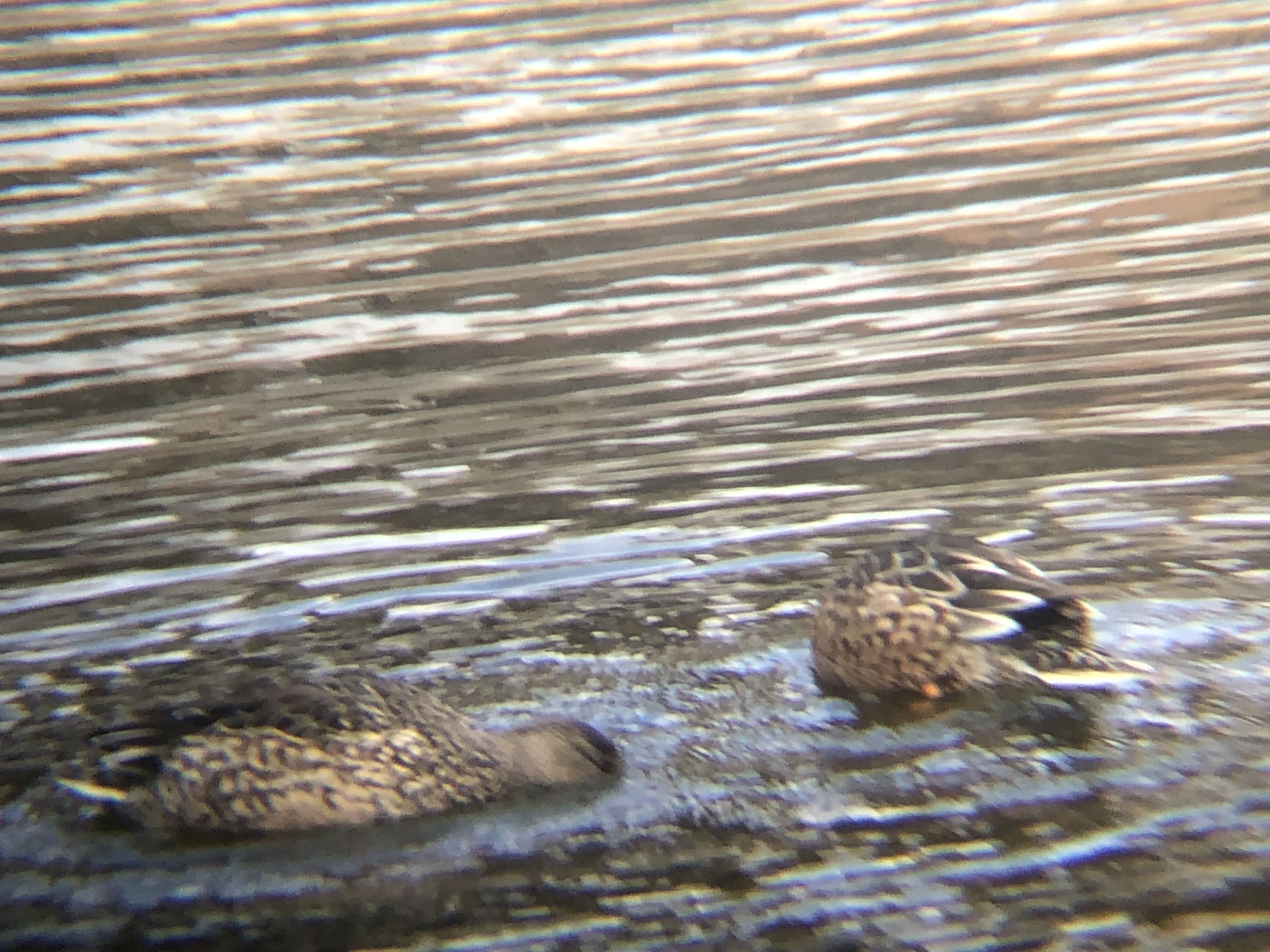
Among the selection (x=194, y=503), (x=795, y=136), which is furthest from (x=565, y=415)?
(x=795, y=136)

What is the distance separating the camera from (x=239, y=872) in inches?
251

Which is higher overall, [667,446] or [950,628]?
[667,446]

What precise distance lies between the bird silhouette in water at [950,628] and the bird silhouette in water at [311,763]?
1.09 metres

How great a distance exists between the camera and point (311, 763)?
6.70 meters

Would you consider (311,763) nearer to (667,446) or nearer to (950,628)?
(950,628)

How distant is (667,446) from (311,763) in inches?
148

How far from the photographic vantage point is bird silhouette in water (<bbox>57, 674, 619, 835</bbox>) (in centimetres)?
667

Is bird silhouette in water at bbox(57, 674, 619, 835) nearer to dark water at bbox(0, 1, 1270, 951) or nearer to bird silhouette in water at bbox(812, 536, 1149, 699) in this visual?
dark water at bbox(0, 1, 1270, 951)

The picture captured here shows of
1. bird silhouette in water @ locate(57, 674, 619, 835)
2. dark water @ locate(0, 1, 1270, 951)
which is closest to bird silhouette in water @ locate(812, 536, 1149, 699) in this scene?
dark water @ locate(0, 1, 1270, 951)

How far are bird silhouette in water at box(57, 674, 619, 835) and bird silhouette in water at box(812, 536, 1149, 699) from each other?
109cm

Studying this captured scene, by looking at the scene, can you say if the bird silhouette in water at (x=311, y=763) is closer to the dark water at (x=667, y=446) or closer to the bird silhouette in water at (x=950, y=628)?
the dark water at (x=667, y=446)

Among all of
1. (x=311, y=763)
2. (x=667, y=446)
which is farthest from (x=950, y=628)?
(x=667, y=446)

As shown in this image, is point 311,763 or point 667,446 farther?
point 667,446

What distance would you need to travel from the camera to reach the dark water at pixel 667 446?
6.05m
